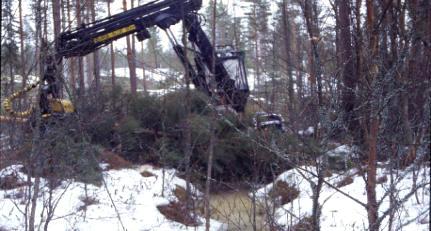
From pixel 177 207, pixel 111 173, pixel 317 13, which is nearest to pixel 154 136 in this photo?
pixel 111 173

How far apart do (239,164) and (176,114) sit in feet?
6.78

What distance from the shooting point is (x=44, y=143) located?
16.2 feet

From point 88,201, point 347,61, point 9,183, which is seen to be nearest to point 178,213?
point 88,201

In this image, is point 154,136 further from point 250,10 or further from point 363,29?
point 250,10

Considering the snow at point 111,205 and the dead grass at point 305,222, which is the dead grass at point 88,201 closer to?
the snow at point 111,205

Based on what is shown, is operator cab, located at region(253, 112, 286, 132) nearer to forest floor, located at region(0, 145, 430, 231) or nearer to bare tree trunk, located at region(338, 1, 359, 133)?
bare tree trunk, located at region(338, 1, 359, 133)

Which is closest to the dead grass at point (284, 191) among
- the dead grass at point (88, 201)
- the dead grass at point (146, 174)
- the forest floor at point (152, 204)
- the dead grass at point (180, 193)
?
the forest floor at point (152, 204)

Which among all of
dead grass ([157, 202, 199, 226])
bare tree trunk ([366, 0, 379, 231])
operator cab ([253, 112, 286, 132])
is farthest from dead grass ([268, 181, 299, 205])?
bare tree trunk ([366, 0, 379, 231])

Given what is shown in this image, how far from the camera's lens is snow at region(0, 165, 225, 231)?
820 cm

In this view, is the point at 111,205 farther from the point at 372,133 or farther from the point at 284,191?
the point at 372,133

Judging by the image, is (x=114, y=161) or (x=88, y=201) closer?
(x=88, y=201)

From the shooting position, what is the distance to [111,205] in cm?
884

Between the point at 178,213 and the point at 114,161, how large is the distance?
331 cm

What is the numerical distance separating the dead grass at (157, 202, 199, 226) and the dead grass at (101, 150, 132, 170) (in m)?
2.50
